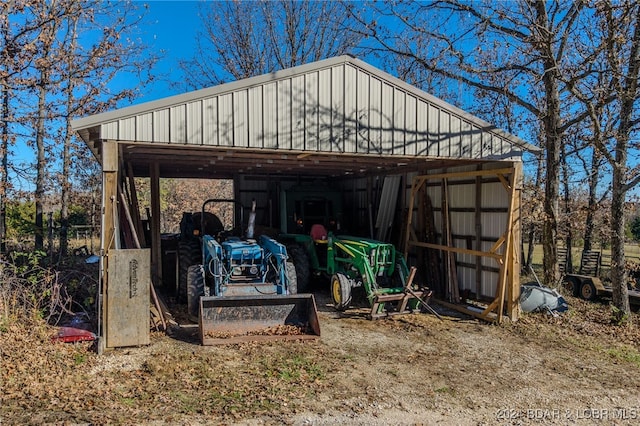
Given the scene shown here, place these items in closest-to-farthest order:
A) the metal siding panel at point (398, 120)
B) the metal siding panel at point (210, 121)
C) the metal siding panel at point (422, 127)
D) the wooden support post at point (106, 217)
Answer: the wooden support post at point (106, 217)
the metal siding panel at point (210, 121)
the metal siding panel at point (398, 120)
the metal siding panel at point (422, 127)

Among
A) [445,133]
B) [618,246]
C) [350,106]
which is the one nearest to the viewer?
[350,106]

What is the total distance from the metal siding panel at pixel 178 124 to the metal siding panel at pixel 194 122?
60mm

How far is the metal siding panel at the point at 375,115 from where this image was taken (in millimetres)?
7133

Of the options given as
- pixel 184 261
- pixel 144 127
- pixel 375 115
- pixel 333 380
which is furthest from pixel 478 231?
pixel 144 127

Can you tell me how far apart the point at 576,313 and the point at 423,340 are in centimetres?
351

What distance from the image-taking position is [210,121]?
625 cm

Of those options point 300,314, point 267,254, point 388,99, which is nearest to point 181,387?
point 300,314

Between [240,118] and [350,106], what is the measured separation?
1.71 metres

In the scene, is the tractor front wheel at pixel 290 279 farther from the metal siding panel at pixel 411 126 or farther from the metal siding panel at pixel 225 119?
the metal siding panel at pixel 411 126

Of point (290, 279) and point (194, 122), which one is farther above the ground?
point (194, 122)

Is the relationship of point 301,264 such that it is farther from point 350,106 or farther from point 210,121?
point 210,121

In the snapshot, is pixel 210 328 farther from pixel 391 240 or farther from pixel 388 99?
pixel 391 240

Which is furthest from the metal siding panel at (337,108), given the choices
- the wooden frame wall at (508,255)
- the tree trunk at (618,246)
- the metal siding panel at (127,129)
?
the tree trunk at (618,246)

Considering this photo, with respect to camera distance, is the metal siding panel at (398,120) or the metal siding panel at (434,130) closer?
the metal siding panel at (398,120)
